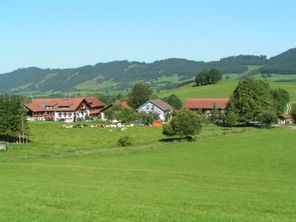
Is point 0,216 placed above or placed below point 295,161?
above

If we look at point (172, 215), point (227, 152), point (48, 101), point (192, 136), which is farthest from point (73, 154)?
point (48, 101)

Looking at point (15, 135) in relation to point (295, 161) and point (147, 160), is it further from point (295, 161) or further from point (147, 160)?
point (295, 161)

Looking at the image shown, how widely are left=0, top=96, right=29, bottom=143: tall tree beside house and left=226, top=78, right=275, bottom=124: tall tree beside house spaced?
146 ft

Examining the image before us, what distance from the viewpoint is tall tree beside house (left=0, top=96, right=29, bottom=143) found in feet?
224

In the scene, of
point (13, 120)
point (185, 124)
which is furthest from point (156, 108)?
point (13, 120)

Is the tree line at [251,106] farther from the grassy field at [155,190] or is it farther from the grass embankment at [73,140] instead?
the grassy field at [155,190]

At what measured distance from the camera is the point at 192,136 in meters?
73.2

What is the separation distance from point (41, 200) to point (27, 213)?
3198 millimetres

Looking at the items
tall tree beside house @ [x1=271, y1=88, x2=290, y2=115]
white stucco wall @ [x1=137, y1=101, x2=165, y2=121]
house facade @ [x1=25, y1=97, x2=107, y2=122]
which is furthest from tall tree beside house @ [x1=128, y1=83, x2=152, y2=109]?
tall tree beside house @ [x1=271, y1=88, x2=290, y2=115]

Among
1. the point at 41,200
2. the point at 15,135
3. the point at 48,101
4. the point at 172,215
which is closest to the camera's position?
the point at 172,215

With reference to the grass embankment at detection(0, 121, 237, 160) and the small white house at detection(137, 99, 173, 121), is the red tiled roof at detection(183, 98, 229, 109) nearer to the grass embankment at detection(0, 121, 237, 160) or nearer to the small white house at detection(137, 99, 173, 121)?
the small white house at detection(137, 99, 173, 121)

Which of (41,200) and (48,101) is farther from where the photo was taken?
(48,101)

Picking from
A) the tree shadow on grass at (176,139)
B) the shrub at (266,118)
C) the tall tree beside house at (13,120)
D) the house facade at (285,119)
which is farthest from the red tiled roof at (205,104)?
the tall tree beside house at (13,120)

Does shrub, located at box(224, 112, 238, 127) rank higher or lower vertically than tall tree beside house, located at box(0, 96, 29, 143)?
lower
